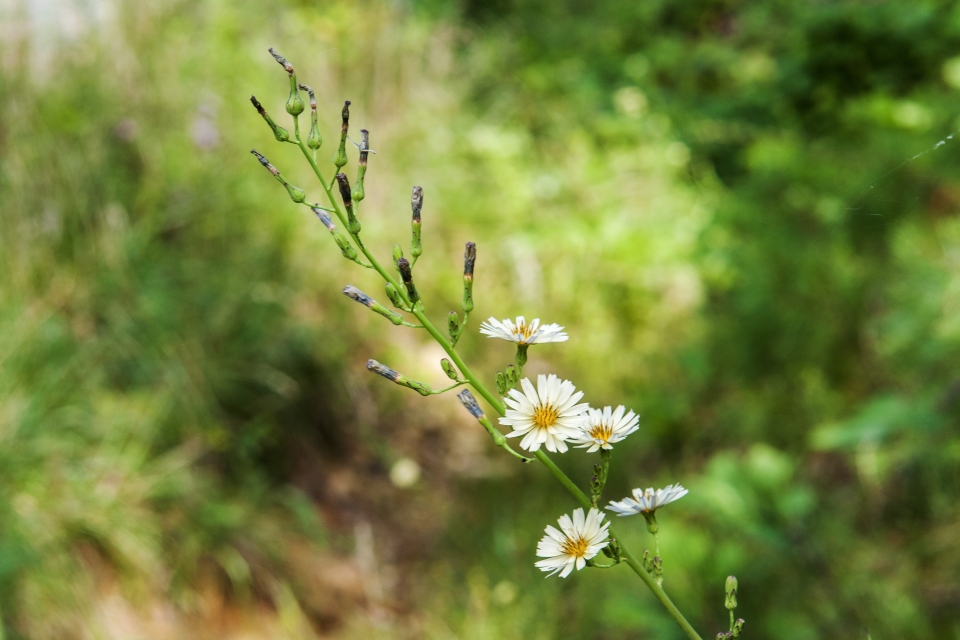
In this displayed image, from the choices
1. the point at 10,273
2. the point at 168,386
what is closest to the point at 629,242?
the point at 168,386

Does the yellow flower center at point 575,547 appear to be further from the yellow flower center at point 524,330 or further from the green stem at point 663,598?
the yellow flower center at point 524,330

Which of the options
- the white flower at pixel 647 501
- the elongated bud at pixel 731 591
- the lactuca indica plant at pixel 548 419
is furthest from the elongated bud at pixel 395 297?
the elongated bud at pixel 731 591

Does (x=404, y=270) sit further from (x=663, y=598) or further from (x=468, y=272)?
(x=663, y=598)

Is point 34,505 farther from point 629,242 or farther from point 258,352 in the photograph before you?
point 629,242

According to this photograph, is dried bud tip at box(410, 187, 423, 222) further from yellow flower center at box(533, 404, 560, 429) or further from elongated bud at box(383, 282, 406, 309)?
yellow flower center at box(533, 404, 560, 429)

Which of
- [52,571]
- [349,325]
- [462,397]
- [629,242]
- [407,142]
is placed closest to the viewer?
[462,397]

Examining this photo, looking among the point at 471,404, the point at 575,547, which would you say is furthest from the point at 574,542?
the point at 471,404
